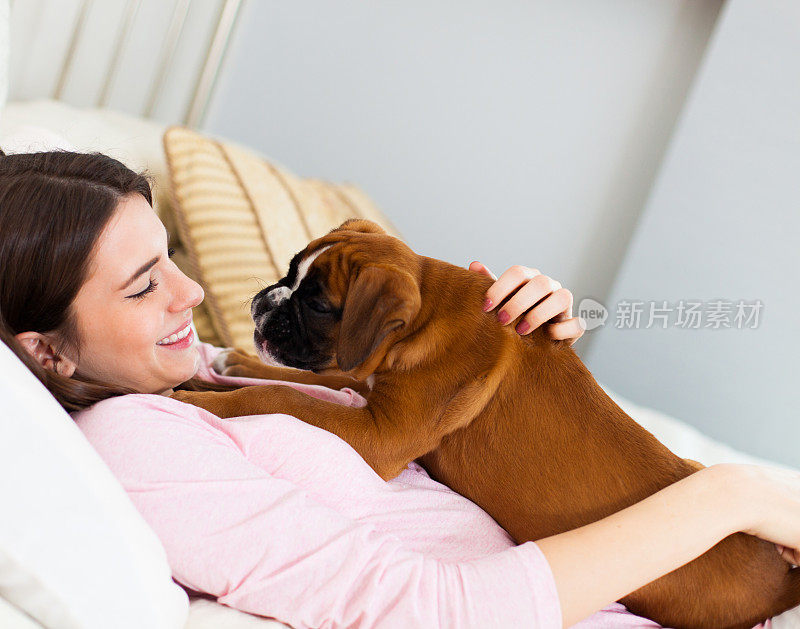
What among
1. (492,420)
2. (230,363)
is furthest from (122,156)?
(492,420)

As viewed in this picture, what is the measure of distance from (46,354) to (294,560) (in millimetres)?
659

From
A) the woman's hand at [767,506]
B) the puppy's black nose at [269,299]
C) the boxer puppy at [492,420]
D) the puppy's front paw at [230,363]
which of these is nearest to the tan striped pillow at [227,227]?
the puppy's front paw at [230,363]

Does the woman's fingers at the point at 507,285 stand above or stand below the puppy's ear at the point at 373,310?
above

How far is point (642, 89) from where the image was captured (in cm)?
409

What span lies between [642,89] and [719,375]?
1.69m

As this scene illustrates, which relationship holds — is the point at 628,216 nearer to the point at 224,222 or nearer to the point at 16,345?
the point at 224,222

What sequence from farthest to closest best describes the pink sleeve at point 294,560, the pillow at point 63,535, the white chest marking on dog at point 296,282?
the white chest marking on dog at point 296,282 < the pink sleeve at point 294,560 < the pillow at point 63,535

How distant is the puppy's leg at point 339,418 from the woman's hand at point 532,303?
31cm

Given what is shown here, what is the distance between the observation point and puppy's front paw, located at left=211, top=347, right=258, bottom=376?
6.02ft

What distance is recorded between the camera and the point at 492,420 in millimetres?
1408

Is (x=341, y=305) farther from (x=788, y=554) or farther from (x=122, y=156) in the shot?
(x=122, y=156)

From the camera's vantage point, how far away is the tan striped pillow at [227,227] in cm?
221

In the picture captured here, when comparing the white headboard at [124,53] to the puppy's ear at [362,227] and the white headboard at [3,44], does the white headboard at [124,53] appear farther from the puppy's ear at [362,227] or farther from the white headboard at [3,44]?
the puppy's ear at [362,227]

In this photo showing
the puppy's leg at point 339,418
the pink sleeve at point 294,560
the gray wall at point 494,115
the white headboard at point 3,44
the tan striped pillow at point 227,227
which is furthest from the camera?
the gray wall at point 494,115
